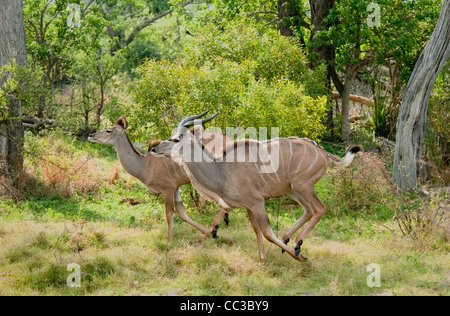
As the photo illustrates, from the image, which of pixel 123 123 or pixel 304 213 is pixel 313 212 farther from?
pixel 123 123

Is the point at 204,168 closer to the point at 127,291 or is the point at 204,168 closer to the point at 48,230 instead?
the point at 127,291

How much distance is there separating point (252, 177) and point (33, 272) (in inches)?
96.4

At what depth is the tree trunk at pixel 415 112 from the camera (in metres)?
9.30

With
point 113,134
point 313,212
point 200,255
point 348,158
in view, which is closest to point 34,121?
point 113,134

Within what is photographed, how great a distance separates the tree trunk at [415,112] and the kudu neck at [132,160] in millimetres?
4061

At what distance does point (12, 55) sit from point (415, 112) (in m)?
6.45

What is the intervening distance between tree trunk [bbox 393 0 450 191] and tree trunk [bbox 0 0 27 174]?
6.00 metres

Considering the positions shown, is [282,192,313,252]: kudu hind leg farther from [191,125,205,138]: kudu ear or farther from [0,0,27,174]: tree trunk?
[0,0,27,174]: tree trunk

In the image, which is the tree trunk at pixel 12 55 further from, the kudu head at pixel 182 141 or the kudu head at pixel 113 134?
the kudu head at pixel 182 141

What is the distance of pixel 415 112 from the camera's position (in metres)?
9.52

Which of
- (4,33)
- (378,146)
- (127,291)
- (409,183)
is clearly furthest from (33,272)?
(378,146)

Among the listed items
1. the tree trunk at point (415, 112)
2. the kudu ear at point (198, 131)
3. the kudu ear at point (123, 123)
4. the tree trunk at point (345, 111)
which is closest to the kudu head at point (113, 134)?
the kudu ear at point (123, 123)

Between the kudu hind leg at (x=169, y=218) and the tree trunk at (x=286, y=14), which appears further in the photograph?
the tree trunk at (x=286, y=14)

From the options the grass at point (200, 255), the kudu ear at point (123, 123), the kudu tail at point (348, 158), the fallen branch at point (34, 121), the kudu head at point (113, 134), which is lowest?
the grass at point (200, 255)
